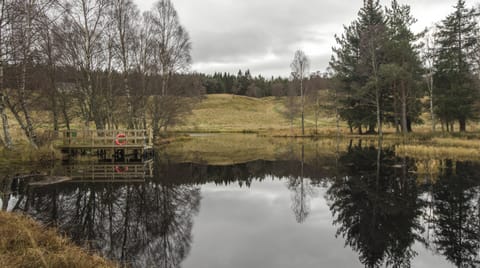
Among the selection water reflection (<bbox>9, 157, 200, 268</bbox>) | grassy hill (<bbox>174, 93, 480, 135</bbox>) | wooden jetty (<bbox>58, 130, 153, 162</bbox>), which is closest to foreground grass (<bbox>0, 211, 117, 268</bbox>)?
water reflection (<bbox>9, 157, 200, 268</bbox>)

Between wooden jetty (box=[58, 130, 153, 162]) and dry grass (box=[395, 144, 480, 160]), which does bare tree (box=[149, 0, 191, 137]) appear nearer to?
wooden jetty (box=[58, 130, 153, 162])

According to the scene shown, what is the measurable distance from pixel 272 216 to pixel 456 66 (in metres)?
33.4

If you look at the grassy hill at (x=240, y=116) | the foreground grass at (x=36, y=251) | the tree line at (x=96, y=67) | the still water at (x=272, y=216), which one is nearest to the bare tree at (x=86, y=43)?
the tree line at (x=96, y=67)

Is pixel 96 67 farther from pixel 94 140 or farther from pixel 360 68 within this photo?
pixel 360 68

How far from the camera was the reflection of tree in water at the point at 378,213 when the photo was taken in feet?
23.6

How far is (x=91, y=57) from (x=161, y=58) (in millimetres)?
7677

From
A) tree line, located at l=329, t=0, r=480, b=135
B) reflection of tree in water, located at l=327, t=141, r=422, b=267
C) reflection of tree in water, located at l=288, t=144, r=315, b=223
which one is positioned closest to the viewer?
reflection of tree in water, located at l=327, t=141, r=422, b=267

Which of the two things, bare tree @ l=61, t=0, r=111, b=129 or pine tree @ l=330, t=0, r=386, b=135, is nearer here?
bare tree @ l=61, t=0, r=111, b=129

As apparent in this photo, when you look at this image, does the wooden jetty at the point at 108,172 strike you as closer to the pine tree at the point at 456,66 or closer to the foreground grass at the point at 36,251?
the foreground grass at the point at 36,251

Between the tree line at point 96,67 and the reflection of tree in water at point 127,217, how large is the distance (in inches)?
343

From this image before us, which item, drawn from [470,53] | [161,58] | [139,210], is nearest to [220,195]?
[139,210]

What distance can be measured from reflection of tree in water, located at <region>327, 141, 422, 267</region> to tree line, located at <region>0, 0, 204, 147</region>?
49.9 feet

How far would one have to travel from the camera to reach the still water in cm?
704

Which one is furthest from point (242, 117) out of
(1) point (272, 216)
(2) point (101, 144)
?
(1) point (272, 216)
